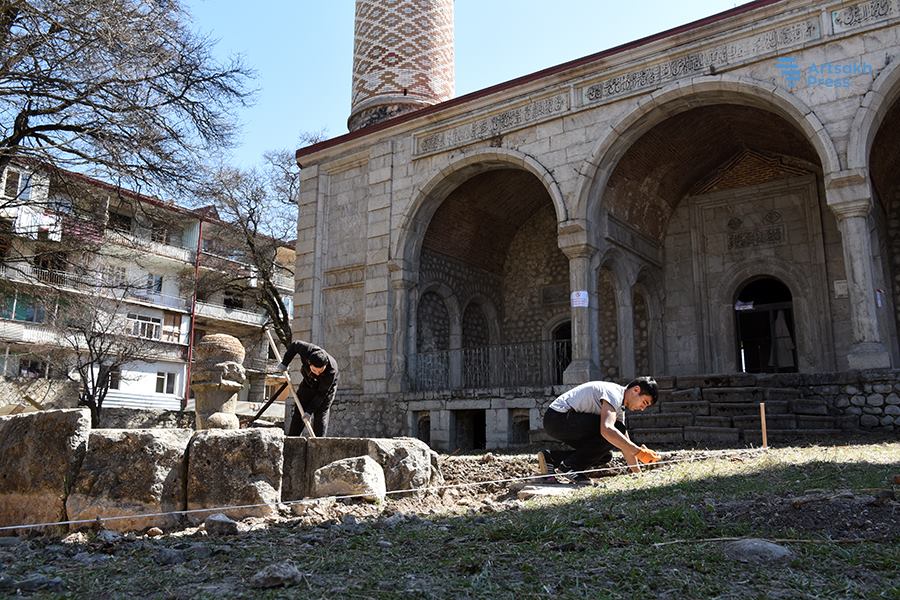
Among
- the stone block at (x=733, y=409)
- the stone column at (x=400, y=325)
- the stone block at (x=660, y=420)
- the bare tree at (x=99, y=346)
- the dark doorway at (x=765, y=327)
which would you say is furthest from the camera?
the bare tree at (x=99, y=346)

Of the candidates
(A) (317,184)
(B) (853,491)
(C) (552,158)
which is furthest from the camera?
(A) (317,184)

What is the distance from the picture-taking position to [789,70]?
10.9 m

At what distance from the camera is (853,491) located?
4.31m

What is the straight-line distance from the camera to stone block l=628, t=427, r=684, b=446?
9836 mm

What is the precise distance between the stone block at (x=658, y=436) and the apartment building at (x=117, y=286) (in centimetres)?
817

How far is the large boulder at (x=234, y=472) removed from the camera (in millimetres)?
4926

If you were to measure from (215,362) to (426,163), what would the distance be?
7.69 m

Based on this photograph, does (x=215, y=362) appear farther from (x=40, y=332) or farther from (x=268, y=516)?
(x=40, y=332)

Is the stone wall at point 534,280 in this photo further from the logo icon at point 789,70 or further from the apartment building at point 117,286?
the apartment building at point 117,286

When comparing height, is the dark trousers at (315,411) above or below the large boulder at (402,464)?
above

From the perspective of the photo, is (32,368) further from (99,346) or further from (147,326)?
(147,326)

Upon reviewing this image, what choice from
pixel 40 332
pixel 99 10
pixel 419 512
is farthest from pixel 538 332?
pixel 40 332

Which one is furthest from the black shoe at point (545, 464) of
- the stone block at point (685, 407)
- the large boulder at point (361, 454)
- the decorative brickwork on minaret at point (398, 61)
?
the decorative brickwork on minaret at point (398, 61)

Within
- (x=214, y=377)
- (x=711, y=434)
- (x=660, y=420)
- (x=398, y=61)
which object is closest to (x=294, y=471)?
(x=214, y=377)
